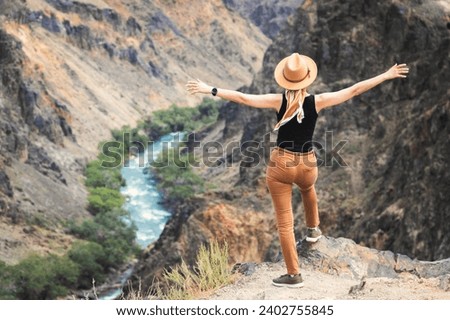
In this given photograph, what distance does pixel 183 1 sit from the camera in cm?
15788

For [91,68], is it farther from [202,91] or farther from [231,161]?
[202,91]

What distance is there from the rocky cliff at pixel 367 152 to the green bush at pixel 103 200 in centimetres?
1825

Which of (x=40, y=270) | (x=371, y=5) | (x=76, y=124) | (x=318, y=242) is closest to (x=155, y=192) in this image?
(x=76, y=124)

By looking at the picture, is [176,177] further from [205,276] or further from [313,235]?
[205,276]

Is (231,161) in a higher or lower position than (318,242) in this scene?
lower

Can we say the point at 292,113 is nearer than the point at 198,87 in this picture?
Yes

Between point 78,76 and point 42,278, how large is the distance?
58.3 m

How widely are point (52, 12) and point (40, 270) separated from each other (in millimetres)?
70192

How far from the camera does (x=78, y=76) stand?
98500mm

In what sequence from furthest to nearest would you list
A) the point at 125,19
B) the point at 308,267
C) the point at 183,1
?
the point at 183,1
the point at 125,19
the point at 308,267

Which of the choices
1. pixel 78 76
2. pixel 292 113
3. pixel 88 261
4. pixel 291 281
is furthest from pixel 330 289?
pixel 78 76

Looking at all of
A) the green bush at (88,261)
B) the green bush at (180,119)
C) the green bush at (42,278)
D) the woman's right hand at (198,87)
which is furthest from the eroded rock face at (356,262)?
the green bush at (180,119)

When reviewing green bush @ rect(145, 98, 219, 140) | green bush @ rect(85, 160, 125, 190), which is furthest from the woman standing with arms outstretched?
green bush @ rect(145, 98, 219, 140)

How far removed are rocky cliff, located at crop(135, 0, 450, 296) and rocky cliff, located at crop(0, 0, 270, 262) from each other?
712 inches
